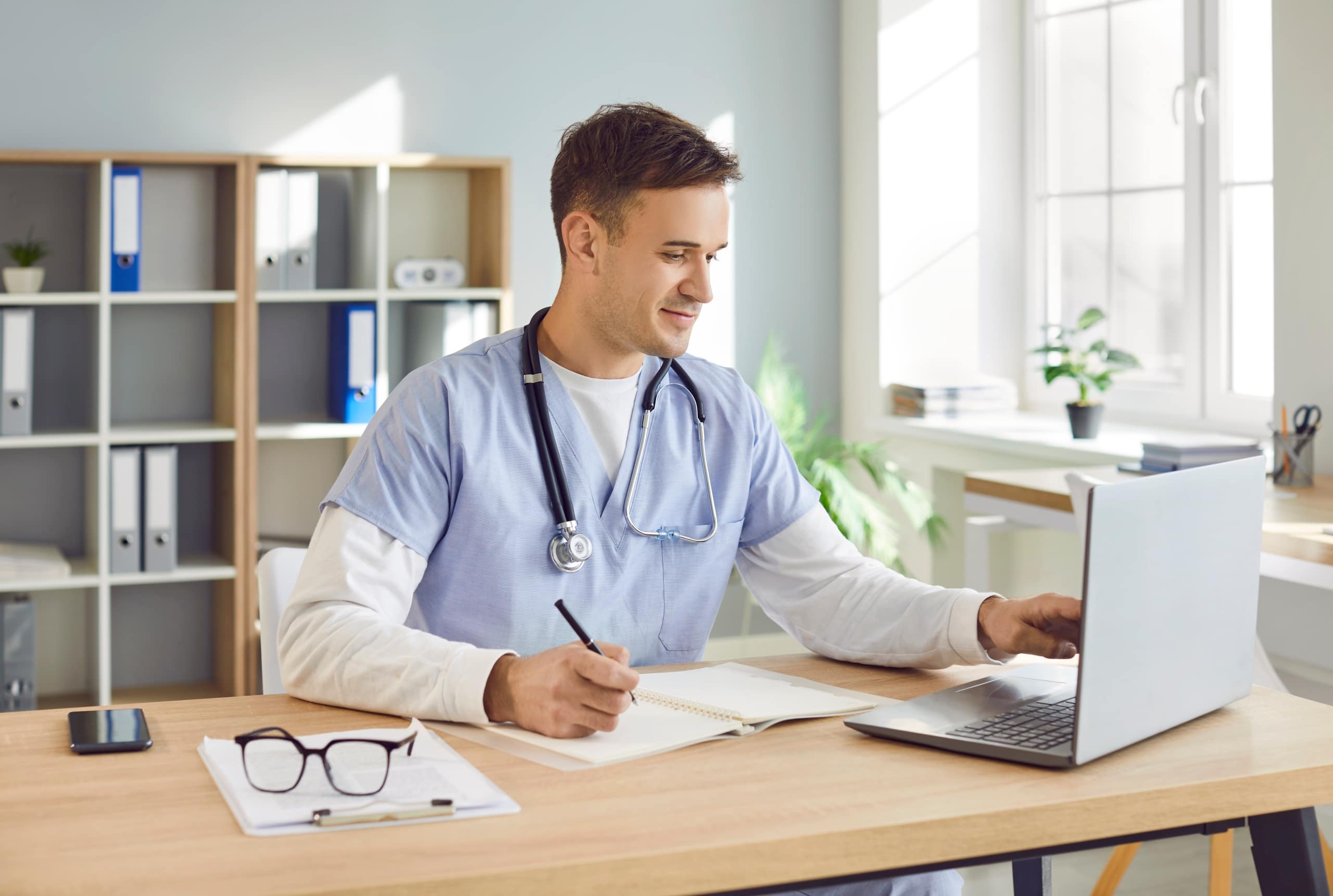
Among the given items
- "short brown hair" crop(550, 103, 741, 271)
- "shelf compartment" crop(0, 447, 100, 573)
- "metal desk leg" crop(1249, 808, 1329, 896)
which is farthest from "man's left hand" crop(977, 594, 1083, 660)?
"shelf compartment" crop(0, 447, 100, 573)

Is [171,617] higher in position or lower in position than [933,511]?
lower

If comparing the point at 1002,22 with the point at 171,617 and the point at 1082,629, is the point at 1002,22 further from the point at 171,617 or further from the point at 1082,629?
the point at 1082,629

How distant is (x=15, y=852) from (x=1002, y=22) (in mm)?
3629

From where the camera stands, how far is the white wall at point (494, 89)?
3.22 meters

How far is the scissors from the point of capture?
2541mm

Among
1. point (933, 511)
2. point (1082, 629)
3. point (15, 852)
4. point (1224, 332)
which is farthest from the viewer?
point (933, 511)

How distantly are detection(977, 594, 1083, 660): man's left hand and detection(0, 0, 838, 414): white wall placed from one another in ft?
7.53

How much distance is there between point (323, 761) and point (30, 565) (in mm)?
2315

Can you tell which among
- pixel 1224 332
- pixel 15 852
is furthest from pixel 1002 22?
pixel 15 852

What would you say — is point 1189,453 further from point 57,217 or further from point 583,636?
point 57,217

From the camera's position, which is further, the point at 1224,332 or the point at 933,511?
the point at 933,511

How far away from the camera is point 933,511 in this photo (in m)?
3.68

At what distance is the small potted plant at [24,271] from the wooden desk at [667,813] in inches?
85.1

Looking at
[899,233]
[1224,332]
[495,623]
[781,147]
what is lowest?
[495,623]
